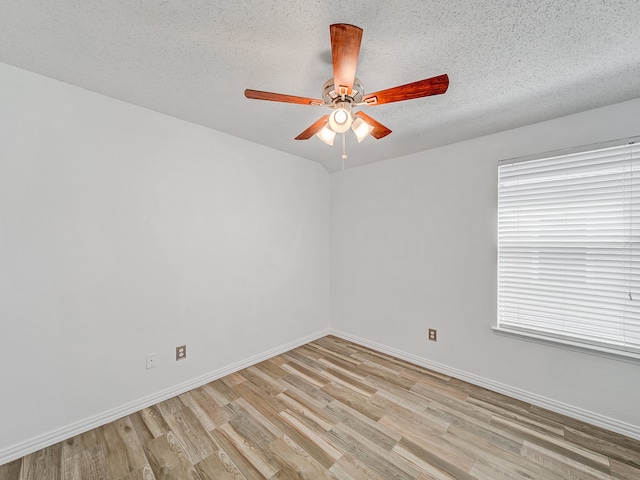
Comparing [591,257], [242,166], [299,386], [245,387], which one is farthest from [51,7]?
[591,257]

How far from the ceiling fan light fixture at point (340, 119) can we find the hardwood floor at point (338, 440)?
1.94 m

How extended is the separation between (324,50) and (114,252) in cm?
197

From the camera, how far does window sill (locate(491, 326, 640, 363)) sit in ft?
5.91

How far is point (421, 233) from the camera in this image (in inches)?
111

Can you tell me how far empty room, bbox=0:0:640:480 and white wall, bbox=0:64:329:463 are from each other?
0.04ft

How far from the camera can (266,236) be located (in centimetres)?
295

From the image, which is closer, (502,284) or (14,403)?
(14,403)

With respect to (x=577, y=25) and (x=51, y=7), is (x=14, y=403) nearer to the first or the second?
(x=51, y=7)

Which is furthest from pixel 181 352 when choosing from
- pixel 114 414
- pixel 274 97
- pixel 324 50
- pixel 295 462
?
pixel 324 50

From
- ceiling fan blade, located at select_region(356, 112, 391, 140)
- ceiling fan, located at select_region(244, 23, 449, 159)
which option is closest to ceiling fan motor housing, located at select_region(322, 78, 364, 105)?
ceiling fan, located at select_region(244, 23, 449, 159)

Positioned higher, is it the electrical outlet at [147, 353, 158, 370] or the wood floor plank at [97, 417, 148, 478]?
the electrical outlet at [147, 353, 158, 370]

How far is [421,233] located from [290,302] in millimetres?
1695

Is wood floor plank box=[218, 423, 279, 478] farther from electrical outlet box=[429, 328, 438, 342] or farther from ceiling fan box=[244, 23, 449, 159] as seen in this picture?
ceiling fan box=[244, 23, 449, 159]

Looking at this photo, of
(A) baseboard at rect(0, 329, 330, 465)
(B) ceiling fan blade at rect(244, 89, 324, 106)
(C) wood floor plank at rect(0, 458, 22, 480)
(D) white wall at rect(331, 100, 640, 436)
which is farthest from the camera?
(D) white wall at rect(331, 100, 640, 436)
